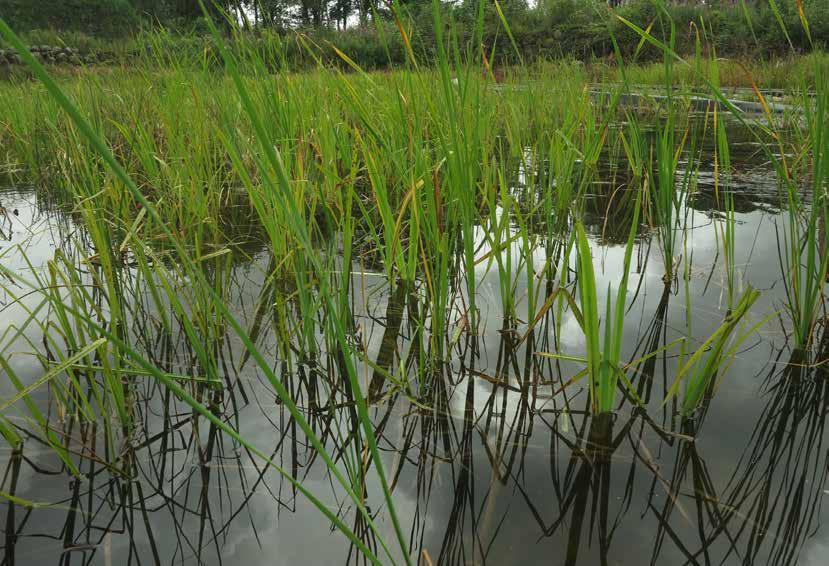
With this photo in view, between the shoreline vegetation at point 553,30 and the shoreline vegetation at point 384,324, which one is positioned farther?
the shoreline vegetation at point 553,30

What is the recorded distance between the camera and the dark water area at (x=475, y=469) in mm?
702

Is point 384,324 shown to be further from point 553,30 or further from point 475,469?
point 553,30

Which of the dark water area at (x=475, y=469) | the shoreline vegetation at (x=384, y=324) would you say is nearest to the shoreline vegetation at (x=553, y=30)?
the shoreline vegetation at (x=384, y=324)

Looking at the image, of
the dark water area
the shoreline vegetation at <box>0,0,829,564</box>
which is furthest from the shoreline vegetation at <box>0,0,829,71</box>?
the dark water area

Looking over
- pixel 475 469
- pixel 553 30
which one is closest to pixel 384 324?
pixel 475 469

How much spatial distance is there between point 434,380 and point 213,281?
2.43 feet

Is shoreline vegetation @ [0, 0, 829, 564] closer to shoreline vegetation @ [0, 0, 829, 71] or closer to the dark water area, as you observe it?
the dark water area

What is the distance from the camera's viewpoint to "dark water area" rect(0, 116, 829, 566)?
70 centimetres

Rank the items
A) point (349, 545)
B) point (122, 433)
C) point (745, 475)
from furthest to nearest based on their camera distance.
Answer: point (122, 433) < point (745, 475) < point (349, 545)

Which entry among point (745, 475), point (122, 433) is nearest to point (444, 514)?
point (745, 475)

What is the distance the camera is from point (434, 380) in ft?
3.51

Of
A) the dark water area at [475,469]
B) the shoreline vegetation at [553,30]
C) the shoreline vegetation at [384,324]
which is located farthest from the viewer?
the shoreline vegetation at [553,30]

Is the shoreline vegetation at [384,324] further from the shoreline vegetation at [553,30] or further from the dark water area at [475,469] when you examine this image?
the shoreline vegetation at [553,30]

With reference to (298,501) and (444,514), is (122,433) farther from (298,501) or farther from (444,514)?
(444,514)
